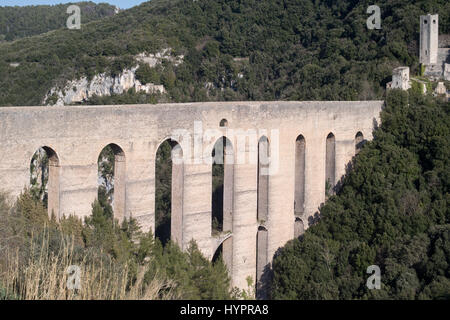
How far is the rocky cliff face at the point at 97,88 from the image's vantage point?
3888cm

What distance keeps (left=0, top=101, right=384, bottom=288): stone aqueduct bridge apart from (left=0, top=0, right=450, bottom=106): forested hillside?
8.62 metres

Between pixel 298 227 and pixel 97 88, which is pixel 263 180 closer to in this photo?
pixel 298 227

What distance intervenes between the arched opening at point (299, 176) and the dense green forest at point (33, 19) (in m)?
53.1

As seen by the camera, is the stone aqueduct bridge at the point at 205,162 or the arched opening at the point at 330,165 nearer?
the stone aqueduct bridge at the point at 205,162

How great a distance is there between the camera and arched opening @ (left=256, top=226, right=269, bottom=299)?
2180 cm

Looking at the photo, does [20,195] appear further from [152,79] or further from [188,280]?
[152,79]

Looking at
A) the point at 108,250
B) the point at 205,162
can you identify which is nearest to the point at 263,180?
the point at 205,162

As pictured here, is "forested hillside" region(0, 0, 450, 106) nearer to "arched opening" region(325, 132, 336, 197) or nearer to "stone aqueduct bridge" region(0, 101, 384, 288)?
"arched opening" region(325, 132, 336, 197)

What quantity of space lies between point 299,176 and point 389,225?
147 inches

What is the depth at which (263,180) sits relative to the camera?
2188 cm

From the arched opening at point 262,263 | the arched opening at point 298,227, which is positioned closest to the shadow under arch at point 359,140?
the arched opening at point 298,227

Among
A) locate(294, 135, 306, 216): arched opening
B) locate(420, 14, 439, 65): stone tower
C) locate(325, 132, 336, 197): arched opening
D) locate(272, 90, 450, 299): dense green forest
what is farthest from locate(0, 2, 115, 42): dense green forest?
locate(294, 135, 306, 216): arched opening

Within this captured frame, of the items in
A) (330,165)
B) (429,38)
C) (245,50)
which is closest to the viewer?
(330,165)

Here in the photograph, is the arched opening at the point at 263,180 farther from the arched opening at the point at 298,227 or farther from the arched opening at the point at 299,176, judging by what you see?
the arched opening at the point at 298,227
